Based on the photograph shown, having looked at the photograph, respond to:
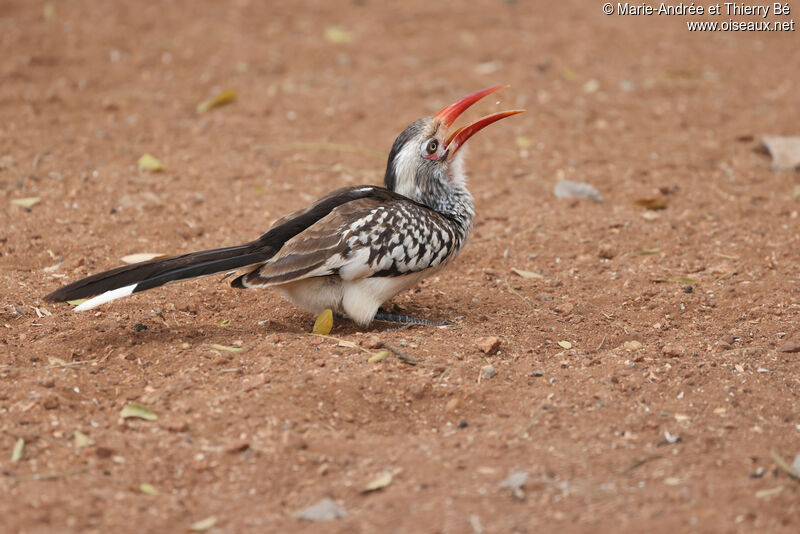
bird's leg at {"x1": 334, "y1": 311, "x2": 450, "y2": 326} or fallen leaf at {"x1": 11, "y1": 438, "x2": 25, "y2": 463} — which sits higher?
fallen leaf at {"x1": 11, "y1": 438, "x2": 25, "y2": 463}

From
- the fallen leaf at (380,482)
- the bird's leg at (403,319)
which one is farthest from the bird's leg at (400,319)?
the fallen leaf at (380,482)

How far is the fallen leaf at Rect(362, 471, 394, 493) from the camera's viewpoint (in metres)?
3.28

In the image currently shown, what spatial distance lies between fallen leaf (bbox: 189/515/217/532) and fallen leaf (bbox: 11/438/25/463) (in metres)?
0.76

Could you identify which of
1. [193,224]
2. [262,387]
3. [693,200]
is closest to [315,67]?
[193,224]

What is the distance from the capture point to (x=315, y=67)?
8.82 m

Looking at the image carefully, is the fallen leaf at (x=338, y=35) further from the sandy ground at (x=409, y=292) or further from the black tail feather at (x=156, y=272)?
the black tail feather at (x=156, y=272)

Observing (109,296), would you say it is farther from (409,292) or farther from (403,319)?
(409,292)

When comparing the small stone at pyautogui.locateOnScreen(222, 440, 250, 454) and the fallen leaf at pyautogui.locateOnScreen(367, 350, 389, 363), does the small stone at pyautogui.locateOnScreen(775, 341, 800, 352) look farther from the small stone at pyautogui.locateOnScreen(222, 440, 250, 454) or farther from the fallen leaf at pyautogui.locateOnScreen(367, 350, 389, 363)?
the small stone at pyautogui.locateOnScreen(222, 440, 250, 454)

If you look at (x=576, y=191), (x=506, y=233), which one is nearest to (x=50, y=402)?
(x=506, y=233)

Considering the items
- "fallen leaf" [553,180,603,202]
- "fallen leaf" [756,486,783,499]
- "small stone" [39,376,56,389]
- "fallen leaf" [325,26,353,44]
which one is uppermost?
"fallen leaf" [325,26,353,44]

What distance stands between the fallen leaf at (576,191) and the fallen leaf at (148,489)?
13.3ft

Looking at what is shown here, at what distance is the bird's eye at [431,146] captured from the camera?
5.02m

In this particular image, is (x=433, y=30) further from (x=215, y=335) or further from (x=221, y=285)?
(x=215, y=335)

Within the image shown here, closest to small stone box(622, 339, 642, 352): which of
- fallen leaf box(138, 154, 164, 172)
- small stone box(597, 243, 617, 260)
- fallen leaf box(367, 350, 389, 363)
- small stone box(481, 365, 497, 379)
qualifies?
small stone box(481, 365, 497, 379)
